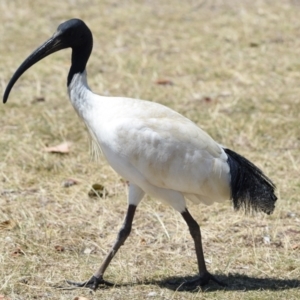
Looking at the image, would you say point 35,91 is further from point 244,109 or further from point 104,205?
point 104,205

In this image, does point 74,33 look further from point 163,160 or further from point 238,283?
point 238,283

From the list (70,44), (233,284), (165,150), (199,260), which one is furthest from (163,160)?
(70,44)

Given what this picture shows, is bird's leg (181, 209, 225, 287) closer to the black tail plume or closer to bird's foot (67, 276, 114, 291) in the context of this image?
the black tail plume

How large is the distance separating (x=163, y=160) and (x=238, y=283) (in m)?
1.00

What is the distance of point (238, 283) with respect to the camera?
222 inches

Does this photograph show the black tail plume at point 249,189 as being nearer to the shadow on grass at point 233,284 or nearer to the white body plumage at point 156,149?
the white body plumage at point 156,149

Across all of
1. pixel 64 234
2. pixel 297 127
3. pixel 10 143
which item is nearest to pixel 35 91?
pixel 10 143

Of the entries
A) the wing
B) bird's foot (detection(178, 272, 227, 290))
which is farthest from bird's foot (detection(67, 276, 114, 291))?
the wing

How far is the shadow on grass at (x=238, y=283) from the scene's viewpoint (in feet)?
18.1

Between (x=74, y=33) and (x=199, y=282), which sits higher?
(x=74, y=33)

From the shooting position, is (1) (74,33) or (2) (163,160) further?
(1) (74,33)

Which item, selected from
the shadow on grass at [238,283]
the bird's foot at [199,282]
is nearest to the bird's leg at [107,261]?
the shadow on grass at [238,283]

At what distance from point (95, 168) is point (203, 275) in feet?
8.31

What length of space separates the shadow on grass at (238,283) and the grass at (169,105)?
13 millimetres
